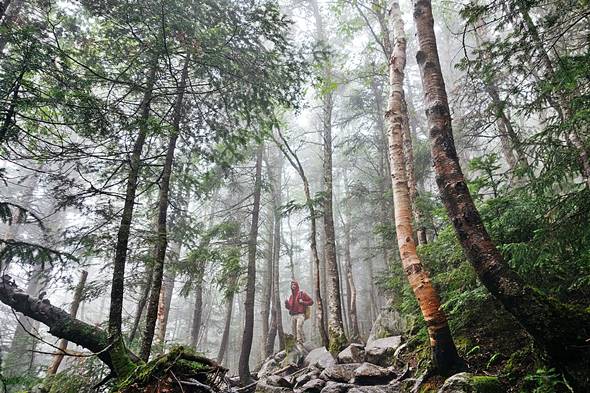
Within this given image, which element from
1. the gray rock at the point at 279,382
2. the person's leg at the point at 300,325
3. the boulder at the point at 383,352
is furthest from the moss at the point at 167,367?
the person's leg at the point at 300,325

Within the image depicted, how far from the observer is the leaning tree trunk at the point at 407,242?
15.2ft

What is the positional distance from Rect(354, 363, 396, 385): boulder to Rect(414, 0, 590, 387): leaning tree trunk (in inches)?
167

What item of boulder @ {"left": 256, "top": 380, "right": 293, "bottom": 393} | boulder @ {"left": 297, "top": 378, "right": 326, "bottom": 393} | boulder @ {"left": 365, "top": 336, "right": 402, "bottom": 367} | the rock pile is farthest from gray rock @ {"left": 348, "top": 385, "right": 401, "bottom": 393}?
boulder @ {"left": 256, "top": 380, "right": 293, "bottom": 393}

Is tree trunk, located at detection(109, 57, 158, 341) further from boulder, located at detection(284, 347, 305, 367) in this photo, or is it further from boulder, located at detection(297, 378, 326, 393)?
boulder, located at detection(284, 347, 305, 367)

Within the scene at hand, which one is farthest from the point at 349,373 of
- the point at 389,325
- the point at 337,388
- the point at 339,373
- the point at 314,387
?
the point at 389,325

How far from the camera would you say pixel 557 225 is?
3.90 metres

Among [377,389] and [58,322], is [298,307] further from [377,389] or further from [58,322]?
[58,322]

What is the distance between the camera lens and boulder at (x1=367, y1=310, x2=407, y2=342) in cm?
1063

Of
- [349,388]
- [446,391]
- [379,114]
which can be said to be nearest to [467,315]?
[446,391]

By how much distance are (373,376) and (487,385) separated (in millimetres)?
3416

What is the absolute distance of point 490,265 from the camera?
338 cm

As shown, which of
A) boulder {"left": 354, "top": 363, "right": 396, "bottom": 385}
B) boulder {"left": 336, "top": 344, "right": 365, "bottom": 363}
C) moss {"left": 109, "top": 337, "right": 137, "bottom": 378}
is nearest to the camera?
moss {"left": 109, "top": 337, "right": 137, "bottom": 378}

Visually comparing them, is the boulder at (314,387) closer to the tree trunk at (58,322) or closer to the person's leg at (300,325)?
the tree trunk at (58,322)

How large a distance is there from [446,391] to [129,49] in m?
8.51
